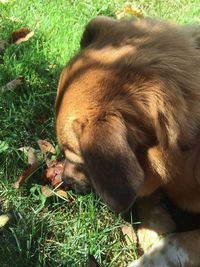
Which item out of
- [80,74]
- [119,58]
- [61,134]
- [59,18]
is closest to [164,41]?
[119,58]

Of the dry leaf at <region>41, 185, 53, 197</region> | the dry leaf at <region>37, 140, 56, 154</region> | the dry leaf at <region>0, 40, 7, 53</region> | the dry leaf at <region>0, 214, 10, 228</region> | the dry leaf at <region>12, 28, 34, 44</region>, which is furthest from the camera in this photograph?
the dry leaf at <region>12, 28, 34, 44</region>

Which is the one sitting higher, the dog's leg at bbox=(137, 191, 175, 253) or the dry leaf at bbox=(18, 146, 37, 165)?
the dry leaf at bbox=(18, 146, 37, 165)

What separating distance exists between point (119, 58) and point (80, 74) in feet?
0.77

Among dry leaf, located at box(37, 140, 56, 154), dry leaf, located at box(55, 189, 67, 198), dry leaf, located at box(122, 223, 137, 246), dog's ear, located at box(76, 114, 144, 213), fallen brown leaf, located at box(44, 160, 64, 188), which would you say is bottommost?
dry leaf, located at box(122, 223, 137, 246)

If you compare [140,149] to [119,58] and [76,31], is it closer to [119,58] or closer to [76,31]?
[119,58]

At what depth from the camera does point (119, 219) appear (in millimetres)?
3389

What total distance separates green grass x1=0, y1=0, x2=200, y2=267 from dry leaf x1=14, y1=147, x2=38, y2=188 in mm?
45

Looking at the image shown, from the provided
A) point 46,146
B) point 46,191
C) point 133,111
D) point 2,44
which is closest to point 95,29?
point 133,111

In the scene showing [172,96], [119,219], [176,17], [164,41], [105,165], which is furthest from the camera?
[176,17]

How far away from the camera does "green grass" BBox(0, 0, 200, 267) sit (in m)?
3.16

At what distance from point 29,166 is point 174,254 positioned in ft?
3.94

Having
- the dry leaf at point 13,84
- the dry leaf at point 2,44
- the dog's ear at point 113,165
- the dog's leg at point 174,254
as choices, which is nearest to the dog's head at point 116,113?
the dog's ear at point 113,165

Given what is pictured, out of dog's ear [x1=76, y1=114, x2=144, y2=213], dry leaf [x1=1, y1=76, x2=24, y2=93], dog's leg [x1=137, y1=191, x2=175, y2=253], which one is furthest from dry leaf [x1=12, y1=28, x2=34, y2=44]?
dog's ear [x1=76, y1=114, x2=144, y2=213]

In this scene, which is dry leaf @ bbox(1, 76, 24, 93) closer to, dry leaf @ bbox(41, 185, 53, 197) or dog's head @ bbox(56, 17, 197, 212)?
dry leaf @ bbox(41, 185, 53, 197)
